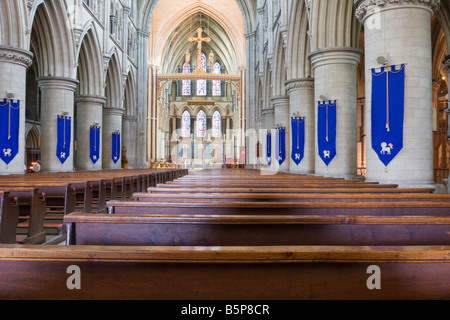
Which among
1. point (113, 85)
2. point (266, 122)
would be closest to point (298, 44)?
point (266, 122)

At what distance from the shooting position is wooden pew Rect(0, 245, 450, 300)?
1.52 metres

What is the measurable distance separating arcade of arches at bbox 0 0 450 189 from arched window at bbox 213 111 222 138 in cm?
1607

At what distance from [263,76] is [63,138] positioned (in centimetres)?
1209

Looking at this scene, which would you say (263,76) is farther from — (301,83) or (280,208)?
(280,208)

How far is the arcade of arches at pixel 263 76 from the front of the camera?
683 centimetres

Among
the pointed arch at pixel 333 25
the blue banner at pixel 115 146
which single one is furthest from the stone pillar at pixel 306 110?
the blue banner at pixel 115 146

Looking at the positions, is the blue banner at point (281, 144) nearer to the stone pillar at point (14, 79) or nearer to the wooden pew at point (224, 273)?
the stone pillar at point (14, 79)

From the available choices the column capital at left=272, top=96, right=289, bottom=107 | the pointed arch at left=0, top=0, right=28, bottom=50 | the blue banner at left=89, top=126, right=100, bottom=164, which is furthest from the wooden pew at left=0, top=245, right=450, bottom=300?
the blue banner at left=89, top=126, right=100, bottom=164

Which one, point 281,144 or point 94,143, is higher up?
point 94,143

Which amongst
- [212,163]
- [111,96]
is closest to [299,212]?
[111,96]

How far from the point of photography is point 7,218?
12.9ft

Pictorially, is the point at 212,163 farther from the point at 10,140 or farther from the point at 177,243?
the point at 177,243

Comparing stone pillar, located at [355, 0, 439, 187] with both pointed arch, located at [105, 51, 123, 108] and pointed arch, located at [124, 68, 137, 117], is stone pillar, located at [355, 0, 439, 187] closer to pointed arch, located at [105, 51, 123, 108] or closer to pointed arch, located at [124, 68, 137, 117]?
pointed arch, located at [105, 51, 123, 108]
